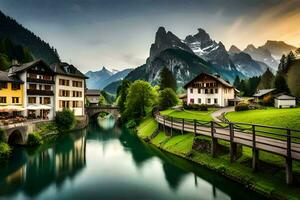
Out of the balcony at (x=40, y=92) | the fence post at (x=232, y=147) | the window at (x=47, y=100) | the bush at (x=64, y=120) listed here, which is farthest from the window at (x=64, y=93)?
the fence post at (x=232, y=147)

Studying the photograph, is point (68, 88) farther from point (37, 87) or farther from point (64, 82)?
point (37, 87)

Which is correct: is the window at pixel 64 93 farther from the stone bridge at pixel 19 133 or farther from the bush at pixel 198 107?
the bush at pixel 198 107

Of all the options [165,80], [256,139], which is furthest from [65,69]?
[256,139]

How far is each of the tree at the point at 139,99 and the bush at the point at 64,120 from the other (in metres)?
17.6

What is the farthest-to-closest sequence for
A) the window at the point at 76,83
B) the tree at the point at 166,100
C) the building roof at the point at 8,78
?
1. the tree at the point at 166,100
2. the window at the point at 76,83
3. the building roof at the point at 8,78

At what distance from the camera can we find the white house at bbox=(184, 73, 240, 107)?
229 ft

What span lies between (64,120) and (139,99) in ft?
71.1

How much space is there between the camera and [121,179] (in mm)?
27156

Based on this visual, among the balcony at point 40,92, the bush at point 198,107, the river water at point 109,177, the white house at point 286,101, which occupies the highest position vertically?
the balcony at point 40,92

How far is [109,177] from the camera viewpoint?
91.1 ft

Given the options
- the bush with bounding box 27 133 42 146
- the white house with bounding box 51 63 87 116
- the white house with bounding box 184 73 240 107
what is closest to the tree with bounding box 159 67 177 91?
the white house with bounding box 184 73 240 107

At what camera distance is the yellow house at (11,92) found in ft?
164

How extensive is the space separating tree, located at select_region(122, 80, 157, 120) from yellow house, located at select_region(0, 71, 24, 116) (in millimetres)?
28475

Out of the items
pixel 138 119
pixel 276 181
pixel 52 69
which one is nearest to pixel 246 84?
pixel 138 119
